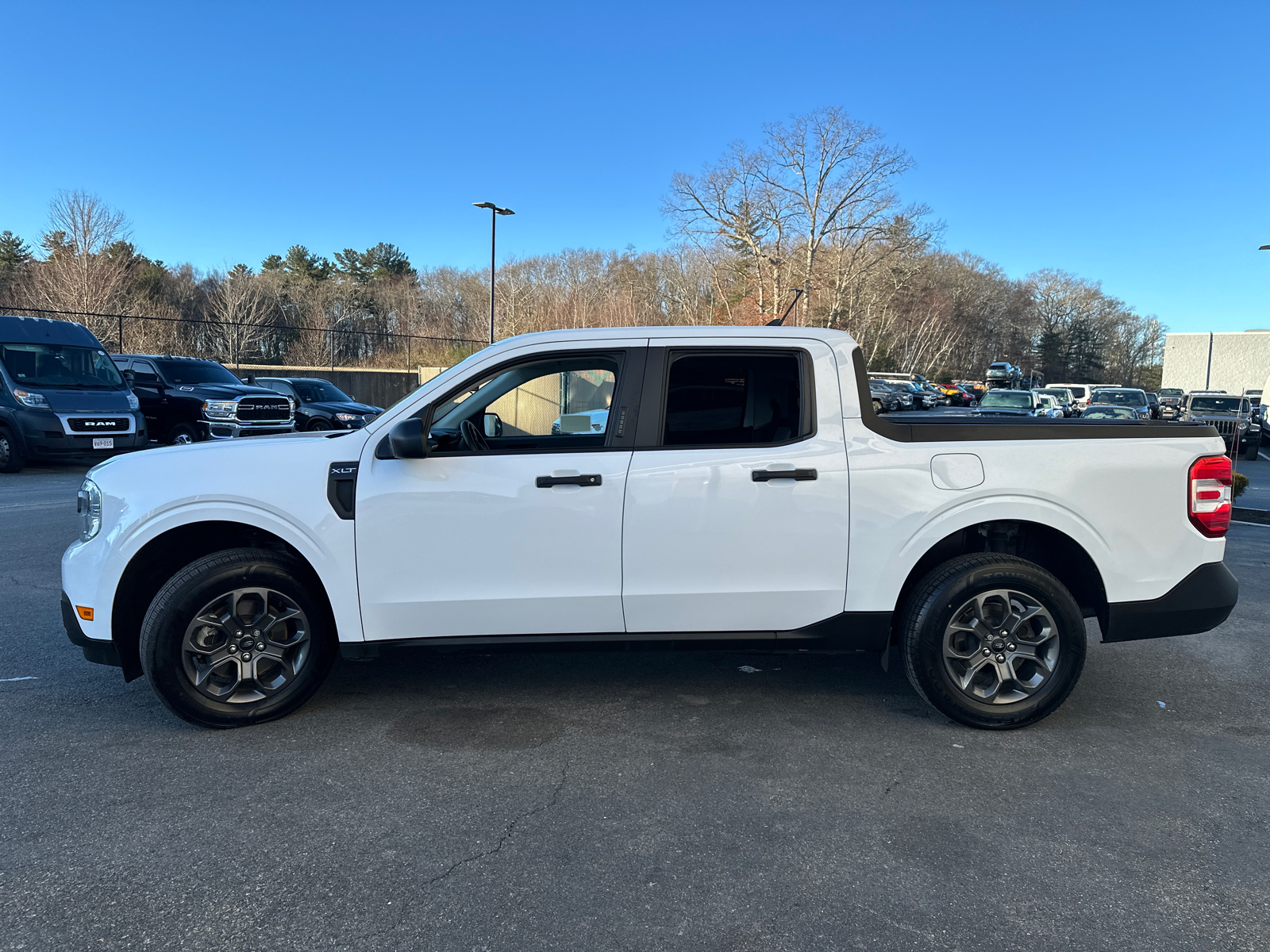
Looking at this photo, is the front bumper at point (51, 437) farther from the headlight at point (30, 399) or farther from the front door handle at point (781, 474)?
the front door handle at point (781, 474)

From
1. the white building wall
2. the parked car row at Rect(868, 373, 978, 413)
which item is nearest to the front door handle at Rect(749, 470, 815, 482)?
the parked car row at Rect(868, 373, 978, 413)

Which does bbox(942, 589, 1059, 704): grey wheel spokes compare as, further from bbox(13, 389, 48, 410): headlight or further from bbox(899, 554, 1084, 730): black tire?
bbox(13, 389, 48, 410): headlight

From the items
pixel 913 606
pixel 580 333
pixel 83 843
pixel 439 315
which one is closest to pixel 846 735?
pixel 913 606

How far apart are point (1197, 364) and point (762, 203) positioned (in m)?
24.7

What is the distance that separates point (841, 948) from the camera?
2.51 m

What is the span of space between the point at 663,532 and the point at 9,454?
1463 centimetres

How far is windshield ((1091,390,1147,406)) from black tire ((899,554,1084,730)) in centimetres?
3251

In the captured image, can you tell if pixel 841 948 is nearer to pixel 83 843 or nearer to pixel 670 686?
pixel 670 686

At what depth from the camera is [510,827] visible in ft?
10.5

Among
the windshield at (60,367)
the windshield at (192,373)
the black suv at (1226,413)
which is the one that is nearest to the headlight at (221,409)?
the windshield at (192,373)

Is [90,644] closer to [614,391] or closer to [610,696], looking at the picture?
[610,696]

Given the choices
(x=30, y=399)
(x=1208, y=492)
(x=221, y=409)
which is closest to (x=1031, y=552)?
(x=1208, y=492)

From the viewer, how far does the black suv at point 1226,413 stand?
72.3 ft

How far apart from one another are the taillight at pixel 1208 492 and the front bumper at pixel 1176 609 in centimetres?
21
